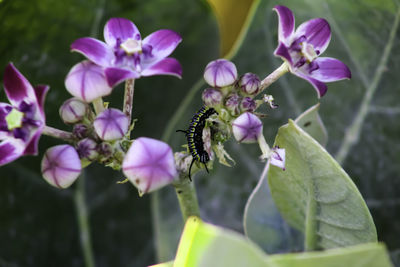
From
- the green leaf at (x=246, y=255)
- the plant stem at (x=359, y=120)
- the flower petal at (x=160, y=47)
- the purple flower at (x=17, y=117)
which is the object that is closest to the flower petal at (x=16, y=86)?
the purple flower at (x=17, y=117)

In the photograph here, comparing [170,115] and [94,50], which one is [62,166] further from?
[170,115]

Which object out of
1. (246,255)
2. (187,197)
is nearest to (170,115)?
(187,197)

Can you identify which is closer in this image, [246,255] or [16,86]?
[246,255]

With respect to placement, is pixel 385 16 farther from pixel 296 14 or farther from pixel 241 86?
pixel 241 86

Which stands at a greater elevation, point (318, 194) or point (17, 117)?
point (17, 117)

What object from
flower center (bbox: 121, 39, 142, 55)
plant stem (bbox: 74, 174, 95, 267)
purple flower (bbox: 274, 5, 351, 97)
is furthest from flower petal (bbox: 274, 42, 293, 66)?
plant stem (bbox: 74, 174, 95, 267)

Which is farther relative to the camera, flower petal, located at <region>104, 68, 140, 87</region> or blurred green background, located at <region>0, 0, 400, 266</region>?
blurred green background, located at <region>0, 0, 400, 266</region>

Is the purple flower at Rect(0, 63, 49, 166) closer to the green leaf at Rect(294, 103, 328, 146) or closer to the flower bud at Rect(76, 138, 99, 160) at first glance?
the flower bud at Rect(76, 138, 99, 160)

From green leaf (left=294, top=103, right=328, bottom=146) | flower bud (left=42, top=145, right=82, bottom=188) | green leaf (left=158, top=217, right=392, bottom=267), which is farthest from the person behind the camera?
green leaf (left=294, top=103, right=328, bottom=146)

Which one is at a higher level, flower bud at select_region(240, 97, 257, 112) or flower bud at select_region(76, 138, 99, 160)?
flower bud at select_region(76, 138, 99, 160)
